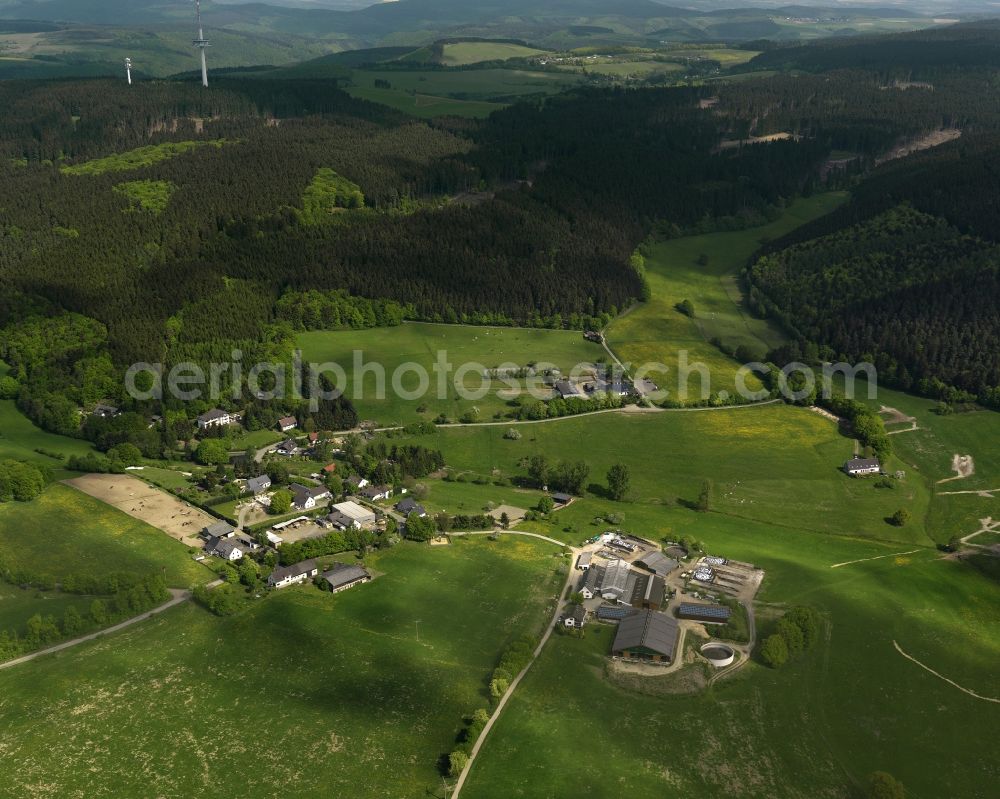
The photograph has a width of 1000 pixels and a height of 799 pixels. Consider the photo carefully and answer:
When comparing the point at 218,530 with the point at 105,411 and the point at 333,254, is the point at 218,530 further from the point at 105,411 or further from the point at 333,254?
the point at 333,254

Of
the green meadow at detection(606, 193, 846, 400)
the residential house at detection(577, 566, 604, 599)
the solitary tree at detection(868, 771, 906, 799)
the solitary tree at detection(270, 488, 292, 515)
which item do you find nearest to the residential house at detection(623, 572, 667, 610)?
the residential house at detection(577, 566, 604, 599)

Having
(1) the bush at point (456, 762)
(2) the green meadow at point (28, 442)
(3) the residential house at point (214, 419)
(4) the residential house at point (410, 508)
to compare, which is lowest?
(2) the green meadow at point (28, 442)

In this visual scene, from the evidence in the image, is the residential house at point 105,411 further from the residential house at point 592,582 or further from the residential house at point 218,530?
the residential house at point 592,582

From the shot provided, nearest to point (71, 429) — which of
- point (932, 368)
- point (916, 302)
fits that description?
point (932, 368)

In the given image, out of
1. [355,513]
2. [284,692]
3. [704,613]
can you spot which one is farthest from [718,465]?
[284,692]

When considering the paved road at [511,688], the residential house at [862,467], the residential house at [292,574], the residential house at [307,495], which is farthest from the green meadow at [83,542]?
the residential house at [862,467]

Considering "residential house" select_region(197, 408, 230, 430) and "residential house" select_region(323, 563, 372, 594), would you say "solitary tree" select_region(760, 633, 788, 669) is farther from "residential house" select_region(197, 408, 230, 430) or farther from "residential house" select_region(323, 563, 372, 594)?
"residential house" select_region(197, 408, 230, 430)
